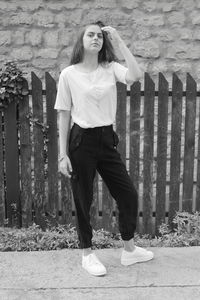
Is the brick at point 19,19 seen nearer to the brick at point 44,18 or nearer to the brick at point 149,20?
the brick at point 44,18

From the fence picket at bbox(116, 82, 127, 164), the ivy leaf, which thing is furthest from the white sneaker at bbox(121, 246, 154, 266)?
the ivy leaf

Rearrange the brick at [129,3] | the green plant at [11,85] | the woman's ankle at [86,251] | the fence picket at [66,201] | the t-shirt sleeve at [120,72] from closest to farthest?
the t-shirt sleeve at [120,72] → the woman's ankle at [86,251] → the green plant at [11,85] → the fence picket at [66,201] → the brick at [129,3]

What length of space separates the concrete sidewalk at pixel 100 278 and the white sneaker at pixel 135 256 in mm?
40

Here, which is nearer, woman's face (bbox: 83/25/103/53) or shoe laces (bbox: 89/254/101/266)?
woman's face (bbox: 83/25/103/53)

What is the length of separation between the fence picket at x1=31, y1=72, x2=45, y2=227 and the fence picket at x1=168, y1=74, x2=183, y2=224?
1.19 metres

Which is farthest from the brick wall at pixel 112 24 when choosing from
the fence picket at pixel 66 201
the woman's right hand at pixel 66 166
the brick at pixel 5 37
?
the woman's right hand at pixel 66 166

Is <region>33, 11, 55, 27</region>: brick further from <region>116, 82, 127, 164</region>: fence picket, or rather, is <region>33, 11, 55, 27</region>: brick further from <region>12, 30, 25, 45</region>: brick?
<region>116, 82, 127, 164</region>: fence picket

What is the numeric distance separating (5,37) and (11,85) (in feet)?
6.28

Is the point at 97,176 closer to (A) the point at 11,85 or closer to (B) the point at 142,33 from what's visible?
(A) the point at 11,85

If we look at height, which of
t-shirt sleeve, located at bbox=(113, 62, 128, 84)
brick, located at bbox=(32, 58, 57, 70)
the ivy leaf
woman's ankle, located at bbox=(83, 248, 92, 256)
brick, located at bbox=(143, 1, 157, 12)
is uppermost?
brick, located at bbox=(143, 1, 157, 12)

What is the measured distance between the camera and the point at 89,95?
123 inches

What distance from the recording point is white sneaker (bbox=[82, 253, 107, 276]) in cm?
338

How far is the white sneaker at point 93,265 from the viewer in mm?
3383

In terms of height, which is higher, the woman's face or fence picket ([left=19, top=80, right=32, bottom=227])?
the woman's face
